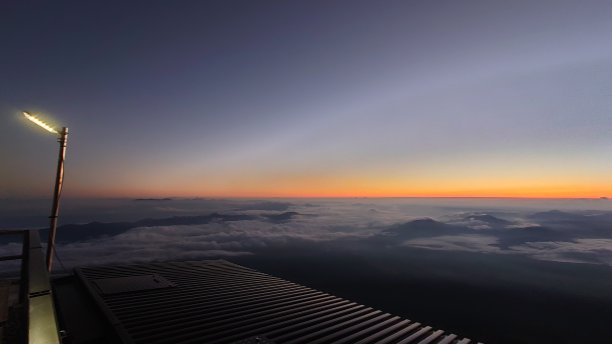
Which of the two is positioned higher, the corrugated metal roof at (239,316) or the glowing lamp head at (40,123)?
the glowing lamp head at (40,123)

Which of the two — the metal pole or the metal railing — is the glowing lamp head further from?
the metal railing

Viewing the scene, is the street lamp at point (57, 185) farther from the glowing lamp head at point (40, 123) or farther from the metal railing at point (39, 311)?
the metal railing at point (39, 311)

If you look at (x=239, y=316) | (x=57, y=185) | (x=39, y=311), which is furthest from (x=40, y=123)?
(x=239, y=316)

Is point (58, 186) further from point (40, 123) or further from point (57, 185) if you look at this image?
point (40, 123)

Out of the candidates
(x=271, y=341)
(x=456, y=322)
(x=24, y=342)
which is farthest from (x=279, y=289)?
(x=456, y=322)

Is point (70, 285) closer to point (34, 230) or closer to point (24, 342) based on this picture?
point (34, 230)

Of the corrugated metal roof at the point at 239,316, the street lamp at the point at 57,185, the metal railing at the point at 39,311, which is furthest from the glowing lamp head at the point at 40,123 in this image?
the metal railing at the point at 39,311

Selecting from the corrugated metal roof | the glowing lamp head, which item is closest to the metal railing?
the corrugated metal roof

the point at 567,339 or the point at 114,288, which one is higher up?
the point at 114,288
